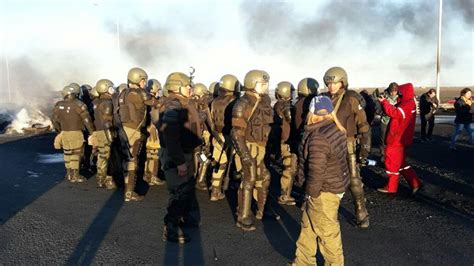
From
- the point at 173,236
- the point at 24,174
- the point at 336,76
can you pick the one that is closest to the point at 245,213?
the point at 173,236

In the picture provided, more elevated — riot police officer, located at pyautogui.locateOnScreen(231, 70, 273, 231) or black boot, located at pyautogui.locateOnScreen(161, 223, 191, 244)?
riot police officer, located at pyautogui.locateOnScreen(231, 70, 273, 231)

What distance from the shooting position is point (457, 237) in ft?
17.1

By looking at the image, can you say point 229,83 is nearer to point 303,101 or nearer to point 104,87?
point 303,101

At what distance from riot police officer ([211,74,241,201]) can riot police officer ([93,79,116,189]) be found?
206 cm

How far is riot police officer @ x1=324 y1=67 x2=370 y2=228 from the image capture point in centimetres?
548

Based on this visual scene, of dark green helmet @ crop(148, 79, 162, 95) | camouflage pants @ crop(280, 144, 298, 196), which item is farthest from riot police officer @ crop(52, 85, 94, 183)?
camouflage pants @ crop(280, 144, 298, 196)

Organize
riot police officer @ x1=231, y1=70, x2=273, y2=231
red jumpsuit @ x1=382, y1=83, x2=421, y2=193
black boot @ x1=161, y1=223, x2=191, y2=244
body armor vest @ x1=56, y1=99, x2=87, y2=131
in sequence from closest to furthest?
1. black boot @ x1=161, y1=223, x2=191, y2=244
2. riot police officer @ x1=231, y1=70, x2=273, y2=231
3. red jumpsuit @ x1=382, y1=83, x2=421, y2=193
4. body armor vest @ x1=56, y1=99, x2=87, y2=131

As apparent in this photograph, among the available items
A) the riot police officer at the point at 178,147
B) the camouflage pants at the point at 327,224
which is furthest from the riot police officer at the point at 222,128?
the camouflage pants at the point at 327,224

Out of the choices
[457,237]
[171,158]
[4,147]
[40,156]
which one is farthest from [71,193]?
[4,147]

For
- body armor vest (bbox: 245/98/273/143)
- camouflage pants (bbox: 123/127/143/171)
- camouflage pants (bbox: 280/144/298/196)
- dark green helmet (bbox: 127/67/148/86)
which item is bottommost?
camouflage pants (bbox: 280/144/298/196)

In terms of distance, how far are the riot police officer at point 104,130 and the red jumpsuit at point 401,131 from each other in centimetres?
498

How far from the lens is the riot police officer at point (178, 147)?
4949 millimetres

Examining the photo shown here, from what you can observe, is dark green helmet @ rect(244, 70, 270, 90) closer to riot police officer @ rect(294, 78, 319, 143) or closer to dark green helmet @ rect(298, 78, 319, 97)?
riot police officer @ rect(294, 78, 319, 143)

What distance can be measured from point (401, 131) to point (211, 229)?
356 cm
